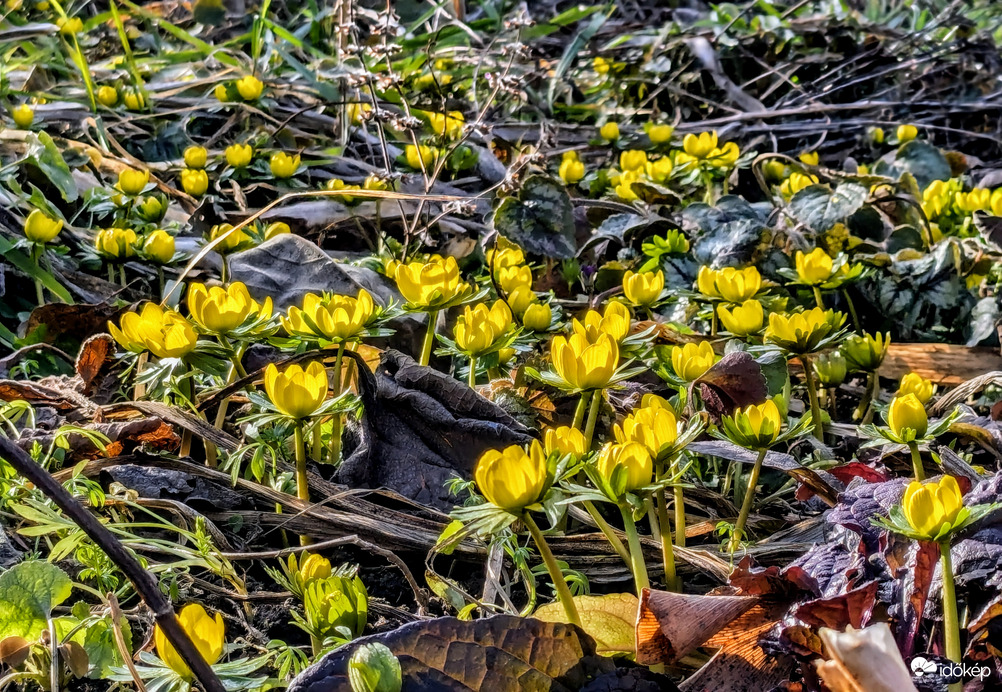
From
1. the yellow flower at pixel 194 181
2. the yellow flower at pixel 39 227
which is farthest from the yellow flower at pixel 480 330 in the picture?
the yellow flower at pixel 194 181

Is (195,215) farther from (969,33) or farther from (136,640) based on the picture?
(969,33)

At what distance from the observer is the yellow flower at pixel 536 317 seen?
6.06 feet

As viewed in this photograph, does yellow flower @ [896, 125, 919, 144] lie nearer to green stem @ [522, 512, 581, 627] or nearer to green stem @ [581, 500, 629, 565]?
green stem @ [581, 500, 629, 565]

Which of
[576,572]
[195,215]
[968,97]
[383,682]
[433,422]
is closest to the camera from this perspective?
[383,682]

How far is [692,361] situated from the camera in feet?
5.22

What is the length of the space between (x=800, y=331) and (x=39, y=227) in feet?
5.88

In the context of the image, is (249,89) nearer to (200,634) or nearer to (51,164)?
(51,164)

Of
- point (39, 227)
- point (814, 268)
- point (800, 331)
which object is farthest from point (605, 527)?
point (39, 227)

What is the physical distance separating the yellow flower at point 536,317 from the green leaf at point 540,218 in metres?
0.79

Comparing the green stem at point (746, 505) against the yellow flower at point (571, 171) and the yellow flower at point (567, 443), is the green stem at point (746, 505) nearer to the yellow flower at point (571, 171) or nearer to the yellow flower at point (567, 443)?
the yellow flower at point (567, 443)

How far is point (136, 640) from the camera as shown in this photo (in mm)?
1271

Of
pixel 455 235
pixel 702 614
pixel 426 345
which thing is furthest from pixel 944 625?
pixel 455 235

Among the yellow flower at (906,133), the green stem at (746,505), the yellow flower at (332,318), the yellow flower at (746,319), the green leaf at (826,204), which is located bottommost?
the yellow flower at (906,133)

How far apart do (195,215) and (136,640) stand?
6.09 feet
